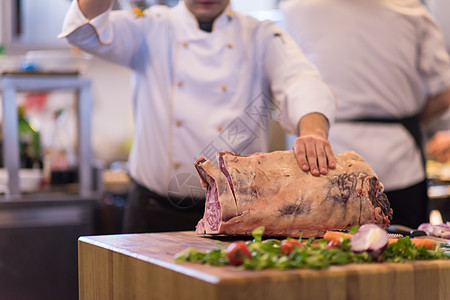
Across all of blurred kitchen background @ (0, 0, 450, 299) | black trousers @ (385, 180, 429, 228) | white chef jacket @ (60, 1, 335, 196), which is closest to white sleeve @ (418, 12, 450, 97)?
black trousers @ (385, 180, 429, 228)

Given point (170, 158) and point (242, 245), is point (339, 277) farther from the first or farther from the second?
point (170, 158)

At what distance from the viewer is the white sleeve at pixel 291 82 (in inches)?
64.2

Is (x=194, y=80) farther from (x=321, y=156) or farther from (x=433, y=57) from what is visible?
(x=433, y=57)

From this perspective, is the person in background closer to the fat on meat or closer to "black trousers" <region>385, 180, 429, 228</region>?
"black trousers" <region>385, 180, 429, 228</region>

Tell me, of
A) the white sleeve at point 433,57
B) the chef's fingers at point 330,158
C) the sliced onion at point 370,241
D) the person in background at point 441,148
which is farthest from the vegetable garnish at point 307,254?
the person in background at point 441,148

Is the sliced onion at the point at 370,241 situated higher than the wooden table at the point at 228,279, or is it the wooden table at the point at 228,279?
the sliced onion at the point at 370,241

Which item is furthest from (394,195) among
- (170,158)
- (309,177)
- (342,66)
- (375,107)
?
(309,177)

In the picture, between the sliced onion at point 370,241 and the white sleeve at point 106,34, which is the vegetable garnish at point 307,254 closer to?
the sliced onion at point 370,241

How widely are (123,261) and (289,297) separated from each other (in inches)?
13.8

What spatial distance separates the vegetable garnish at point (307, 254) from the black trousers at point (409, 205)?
4.31ft

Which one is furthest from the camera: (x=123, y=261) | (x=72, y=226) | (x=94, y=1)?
(x=72, y=226)

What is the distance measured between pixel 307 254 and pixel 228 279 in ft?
0.58

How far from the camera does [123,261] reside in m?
1.10

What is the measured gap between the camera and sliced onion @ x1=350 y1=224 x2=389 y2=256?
1014mm
